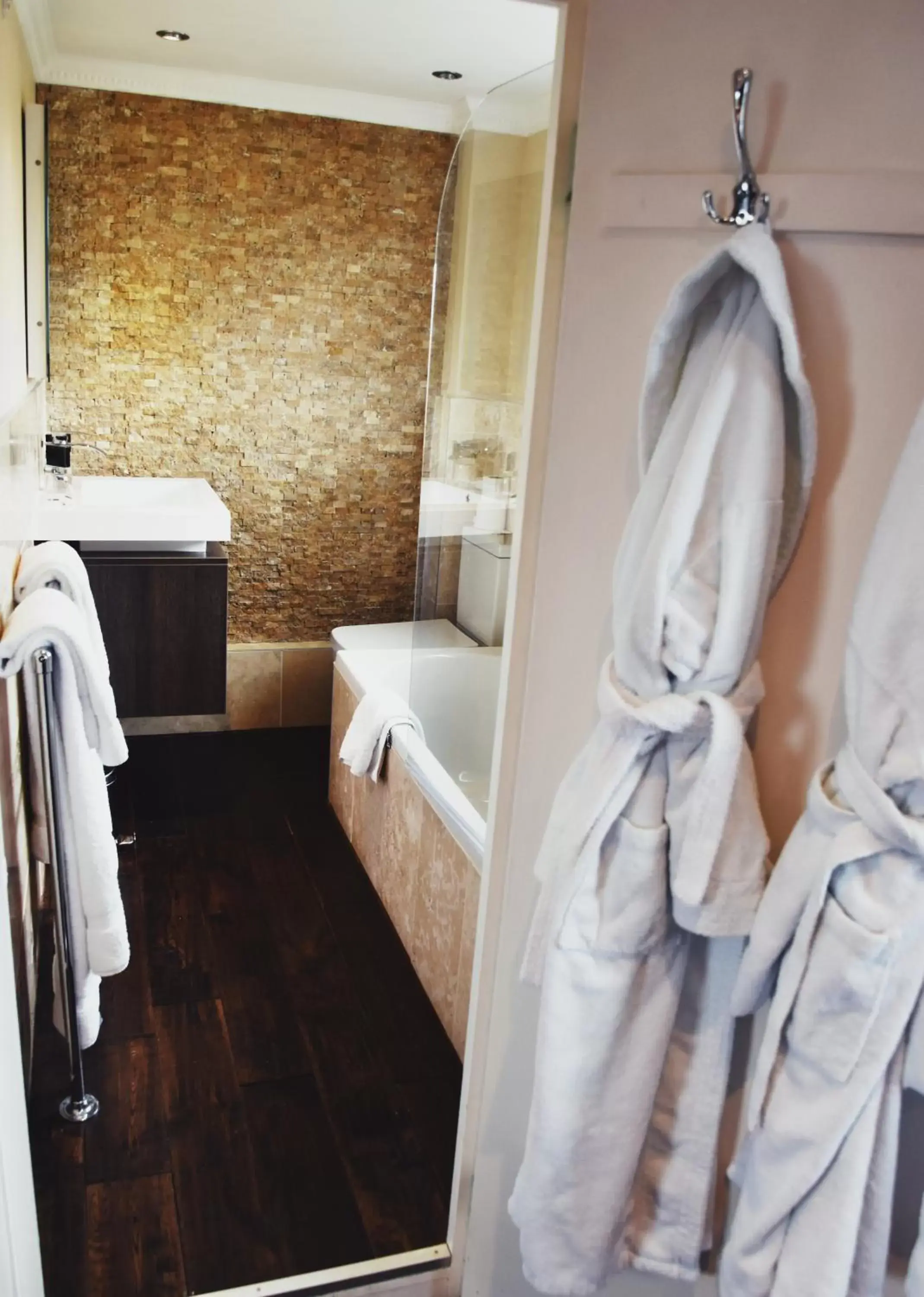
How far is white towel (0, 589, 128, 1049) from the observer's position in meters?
1.70

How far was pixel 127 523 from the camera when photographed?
3.07 m

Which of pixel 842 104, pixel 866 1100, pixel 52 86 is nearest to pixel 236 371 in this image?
pixel 52 86

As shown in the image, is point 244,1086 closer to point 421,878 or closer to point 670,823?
point 421,878

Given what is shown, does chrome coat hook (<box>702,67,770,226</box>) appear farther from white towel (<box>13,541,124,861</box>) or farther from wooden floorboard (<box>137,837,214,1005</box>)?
wooden floorboard (<box>137,837,214,1005</box>)

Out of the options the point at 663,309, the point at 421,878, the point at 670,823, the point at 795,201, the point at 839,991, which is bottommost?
the point at 421,878

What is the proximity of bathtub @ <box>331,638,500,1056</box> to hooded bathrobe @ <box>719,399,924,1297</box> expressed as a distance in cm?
102

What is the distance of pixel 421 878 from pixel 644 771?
137 cm

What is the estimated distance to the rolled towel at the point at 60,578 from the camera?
76.6 inches

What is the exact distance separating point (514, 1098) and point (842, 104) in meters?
1.29

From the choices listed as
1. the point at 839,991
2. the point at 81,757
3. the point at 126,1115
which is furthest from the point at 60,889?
the point at 839,991

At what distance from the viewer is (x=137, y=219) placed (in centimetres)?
350

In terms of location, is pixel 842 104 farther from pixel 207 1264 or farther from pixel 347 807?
pixel 347 807

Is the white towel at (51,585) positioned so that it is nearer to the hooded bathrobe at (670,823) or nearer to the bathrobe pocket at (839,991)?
the hooded bathrobe at (670,823)

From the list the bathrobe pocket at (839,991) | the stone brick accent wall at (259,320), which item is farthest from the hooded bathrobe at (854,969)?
the stone brick accent wall at (259,320)
